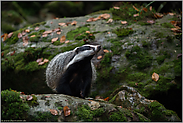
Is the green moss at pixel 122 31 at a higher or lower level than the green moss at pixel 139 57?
higher

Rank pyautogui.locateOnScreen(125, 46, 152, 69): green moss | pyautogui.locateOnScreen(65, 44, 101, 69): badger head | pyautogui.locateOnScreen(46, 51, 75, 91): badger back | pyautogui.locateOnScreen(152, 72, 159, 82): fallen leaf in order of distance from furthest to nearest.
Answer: pyautogui.locateOnScreen(125, 46, 152, 69): green moss, pyautogui.locateOnScreen(152, 72, 159, 82): fallen leaf, pyautogui.locateOnScreen(46, 51, 75, 91): badger back, pyautogui.locateOnScreen(65, 44, 101, 69): badger head

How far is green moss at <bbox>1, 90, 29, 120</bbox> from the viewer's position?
206 centimetres

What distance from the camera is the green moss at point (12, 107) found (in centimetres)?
206

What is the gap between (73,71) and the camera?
3.41m

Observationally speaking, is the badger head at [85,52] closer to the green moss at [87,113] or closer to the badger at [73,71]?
the badger at [73,71]

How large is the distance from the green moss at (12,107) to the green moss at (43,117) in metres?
0.10

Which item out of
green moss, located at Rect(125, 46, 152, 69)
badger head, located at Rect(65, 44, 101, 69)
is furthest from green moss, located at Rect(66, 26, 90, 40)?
badger head, located at Rect(65, 44, 101, 69)

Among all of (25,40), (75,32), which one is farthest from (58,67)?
(25,40)

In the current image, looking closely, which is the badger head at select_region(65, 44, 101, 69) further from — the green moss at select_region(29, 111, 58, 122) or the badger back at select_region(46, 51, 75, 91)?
the green moss at select_region(29, 111, 58, 122)

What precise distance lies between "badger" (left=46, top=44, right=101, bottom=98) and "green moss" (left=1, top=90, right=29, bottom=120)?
126 cm

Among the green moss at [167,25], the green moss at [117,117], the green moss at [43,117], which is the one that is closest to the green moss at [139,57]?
the green moss at [167,25]

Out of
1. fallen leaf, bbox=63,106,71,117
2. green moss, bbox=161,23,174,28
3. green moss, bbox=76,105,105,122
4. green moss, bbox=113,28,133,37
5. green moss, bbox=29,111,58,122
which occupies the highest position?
green moss, bbox=161,23,174,28

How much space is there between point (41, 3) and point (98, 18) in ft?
18.9

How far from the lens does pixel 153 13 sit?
628 cm
